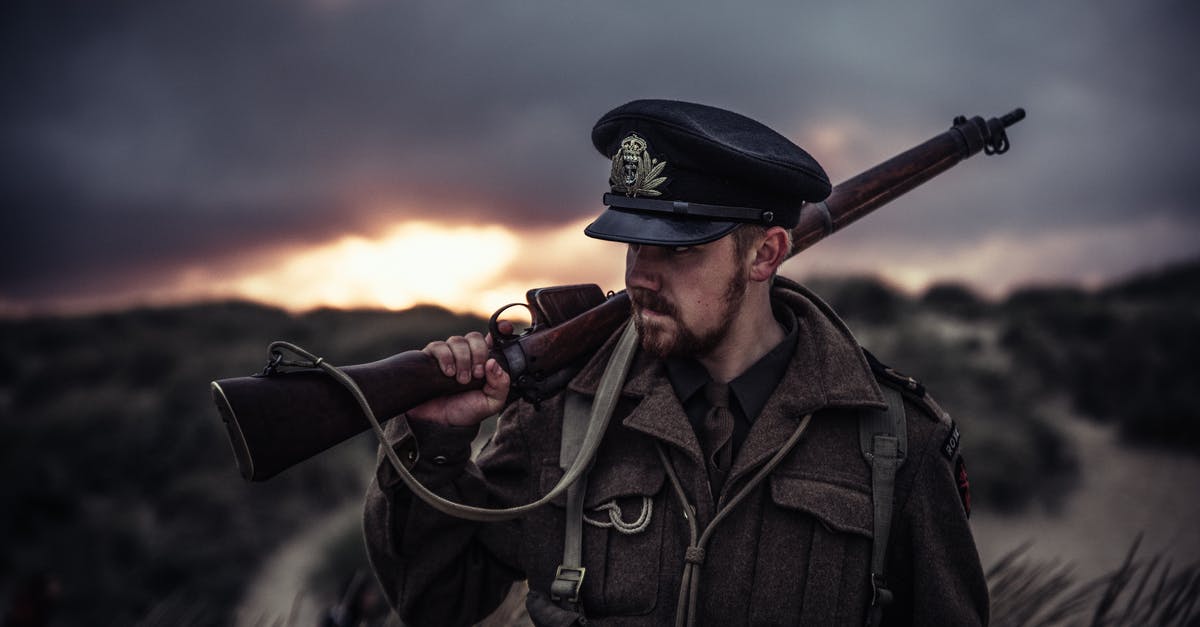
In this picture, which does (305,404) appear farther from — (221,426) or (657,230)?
(221,426)

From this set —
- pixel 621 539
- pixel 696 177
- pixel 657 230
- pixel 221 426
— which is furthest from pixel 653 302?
pixel 221 426

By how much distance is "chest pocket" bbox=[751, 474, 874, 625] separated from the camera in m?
2.58

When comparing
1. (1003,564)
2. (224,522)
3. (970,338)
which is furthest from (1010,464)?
(224,522)

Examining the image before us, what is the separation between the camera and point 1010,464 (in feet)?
55.7

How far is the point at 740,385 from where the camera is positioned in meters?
2.95

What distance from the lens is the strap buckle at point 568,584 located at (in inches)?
106

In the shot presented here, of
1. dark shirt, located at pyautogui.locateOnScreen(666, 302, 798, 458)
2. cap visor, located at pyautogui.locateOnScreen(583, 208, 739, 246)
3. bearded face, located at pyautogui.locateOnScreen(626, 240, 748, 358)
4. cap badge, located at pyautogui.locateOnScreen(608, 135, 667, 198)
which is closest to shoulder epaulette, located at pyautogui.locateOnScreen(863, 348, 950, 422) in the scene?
dark shirt, located at pyautogui.locateOnScreen(666, 302, 798, 458)

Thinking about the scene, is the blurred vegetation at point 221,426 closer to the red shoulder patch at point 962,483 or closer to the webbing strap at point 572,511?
the webbing strap at point 572,511

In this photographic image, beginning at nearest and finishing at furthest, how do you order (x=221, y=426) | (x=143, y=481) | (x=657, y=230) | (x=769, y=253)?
(x=657, y=230), (x=769, y=253), (x=143, y=481), (x=221, y=426)

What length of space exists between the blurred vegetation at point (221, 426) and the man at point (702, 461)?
33.9 ft

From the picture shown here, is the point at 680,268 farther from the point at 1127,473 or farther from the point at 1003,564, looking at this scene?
the point at 1127,473

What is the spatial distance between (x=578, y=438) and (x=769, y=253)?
3.09 ft

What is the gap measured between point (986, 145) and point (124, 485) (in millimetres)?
19072

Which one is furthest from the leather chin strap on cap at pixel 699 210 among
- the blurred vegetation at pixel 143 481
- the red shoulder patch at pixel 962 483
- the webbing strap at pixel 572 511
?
the blurred vegetation at pixel 143 481
